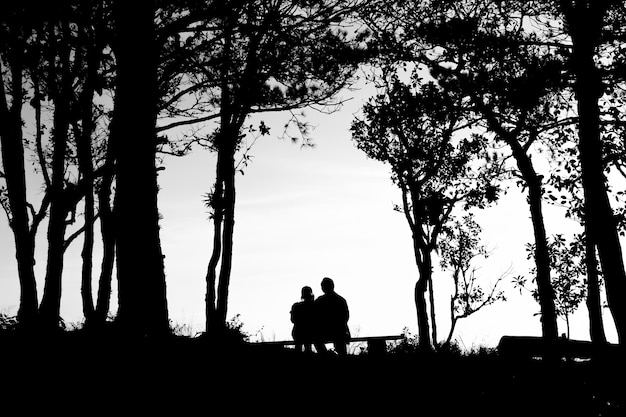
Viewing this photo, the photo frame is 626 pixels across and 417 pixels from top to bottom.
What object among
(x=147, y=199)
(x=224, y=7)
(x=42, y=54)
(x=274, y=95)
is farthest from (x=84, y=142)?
(x=147, y=199)

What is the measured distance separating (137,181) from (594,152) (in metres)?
8.89

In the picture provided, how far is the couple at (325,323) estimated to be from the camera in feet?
39.3

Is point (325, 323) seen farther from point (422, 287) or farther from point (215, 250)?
point (422, 287)

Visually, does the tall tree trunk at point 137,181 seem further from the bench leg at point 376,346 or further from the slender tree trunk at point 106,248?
the slender tree trunk at point 106,248

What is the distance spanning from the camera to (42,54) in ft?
43.8

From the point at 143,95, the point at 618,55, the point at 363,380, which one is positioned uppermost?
the point at 618,55

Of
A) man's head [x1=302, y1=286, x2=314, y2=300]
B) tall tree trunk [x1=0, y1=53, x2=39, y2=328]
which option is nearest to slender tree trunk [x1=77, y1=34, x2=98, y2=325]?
tall tree trunk [x1=0, y1=53, x2=39, y2=328]

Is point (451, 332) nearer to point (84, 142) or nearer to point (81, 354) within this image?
point (84, 142)

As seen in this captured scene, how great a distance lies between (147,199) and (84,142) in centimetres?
987

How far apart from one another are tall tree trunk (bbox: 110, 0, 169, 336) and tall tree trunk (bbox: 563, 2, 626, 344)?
8167mm

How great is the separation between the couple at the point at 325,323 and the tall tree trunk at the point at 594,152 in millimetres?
5019

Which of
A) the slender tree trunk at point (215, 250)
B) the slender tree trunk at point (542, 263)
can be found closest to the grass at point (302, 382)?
the slender tree trunk at point (542, 263)

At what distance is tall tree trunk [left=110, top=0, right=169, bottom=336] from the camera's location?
9.27m

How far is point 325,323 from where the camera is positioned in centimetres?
1199
